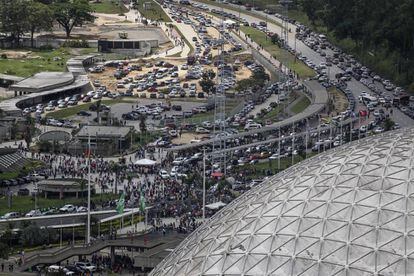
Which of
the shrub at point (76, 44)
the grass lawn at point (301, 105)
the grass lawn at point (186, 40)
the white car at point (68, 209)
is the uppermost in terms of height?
the white car at point (68, 209)

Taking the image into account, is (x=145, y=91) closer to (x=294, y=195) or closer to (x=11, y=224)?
(x=11, y=224)

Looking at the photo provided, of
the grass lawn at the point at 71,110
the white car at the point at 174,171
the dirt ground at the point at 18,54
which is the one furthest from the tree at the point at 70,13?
the white car at the point at 174,171

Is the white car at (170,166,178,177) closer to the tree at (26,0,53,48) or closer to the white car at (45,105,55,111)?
the white car at (45,105,55,111)

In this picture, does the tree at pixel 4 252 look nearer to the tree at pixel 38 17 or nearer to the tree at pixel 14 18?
the tree at pixel 14 18

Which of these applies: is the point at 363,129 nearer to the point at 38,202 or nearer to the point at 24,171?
the point at 24,171

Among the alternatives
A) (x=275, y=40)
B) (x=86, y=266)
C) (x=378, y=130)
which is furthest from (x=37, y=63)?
(x=86, y=266)

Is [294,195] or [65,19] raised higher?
[294,195]

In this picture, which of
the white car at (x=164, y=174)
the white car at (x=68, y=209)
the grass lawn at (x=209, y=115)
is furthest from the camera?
the grass lawn at (x=209, y=115)

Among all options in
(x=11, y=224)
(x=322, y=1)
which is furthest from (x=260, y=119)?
(x=322, y=1)
